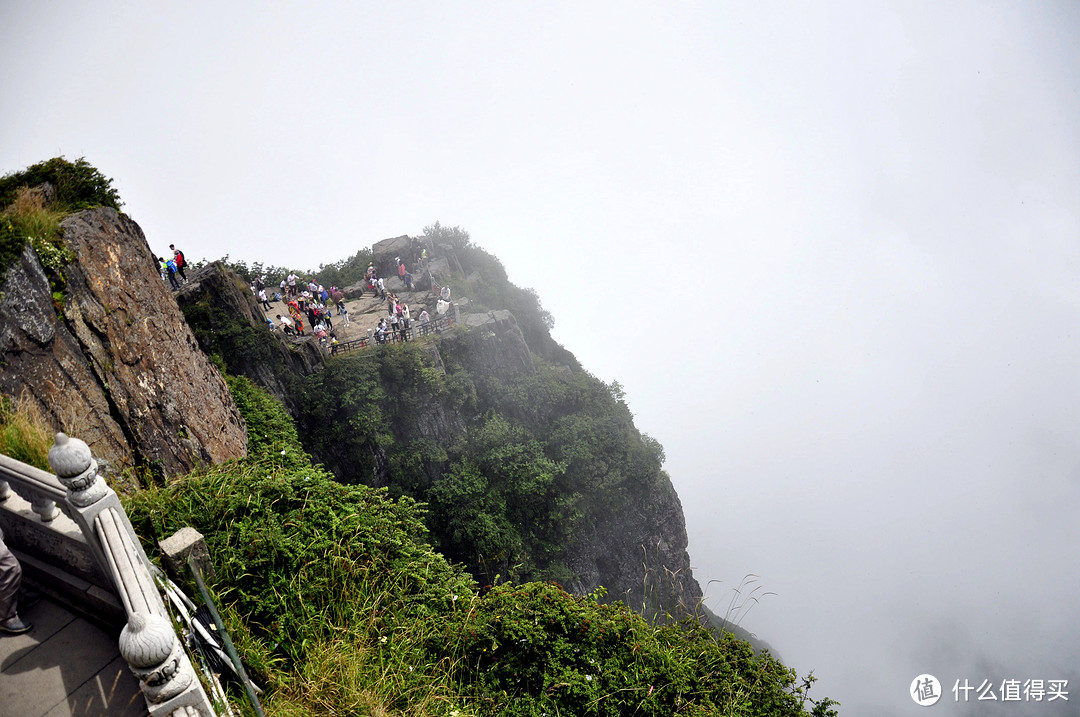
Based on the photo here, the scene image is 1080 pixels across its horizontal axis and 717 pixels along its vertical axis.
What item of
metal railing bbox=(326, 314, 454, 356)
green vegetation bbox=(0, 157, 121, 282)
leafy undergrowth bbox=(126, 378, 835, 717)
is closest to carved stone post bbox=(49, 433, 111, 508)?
leafy undergrowth bbox=(126, 378, 835, 717)

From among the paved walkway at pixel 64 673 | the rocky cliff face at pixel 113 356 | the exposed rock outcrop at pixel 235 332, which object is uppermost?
the exposed rock outcrop at pixel 235 332

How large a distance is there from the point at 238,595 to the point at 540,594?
3683 millimetres

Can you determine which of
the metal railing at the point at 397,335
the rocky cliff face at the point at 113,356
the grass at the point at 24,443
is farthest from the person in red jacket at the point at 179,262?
the grass at the point at 24,443

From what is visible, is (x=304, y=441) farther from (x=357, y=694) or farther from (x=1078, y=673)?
(x=1078, y=673)

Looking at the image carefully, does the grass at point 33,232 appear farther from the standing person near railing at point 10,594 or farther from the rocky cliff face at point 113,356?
the standing person near railing at point 10,594

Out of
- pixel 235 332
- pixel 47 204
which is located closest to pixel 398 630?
pixel 47 204

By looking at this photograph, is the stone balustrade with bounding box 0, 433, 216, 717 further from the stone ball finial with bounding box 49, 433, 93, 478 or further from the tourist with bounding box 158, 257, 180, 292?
the tourist with bounding box 158, 257, 180, 292

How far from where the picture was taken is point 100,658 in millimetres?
4219

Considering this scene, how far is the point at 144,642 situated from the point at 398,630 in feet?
12.5

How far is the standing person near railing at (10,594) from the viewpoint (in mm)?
4258

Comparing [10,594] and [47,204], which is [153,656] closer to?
[10,594]

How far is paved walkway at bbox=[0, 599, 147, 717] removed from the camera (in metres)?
3.88

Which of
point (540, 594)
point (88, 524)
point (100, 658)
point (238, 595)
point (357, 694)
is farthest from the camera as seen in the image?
point (540, 594)

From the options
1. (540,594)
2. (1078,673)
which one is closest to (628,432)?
(540,594)
